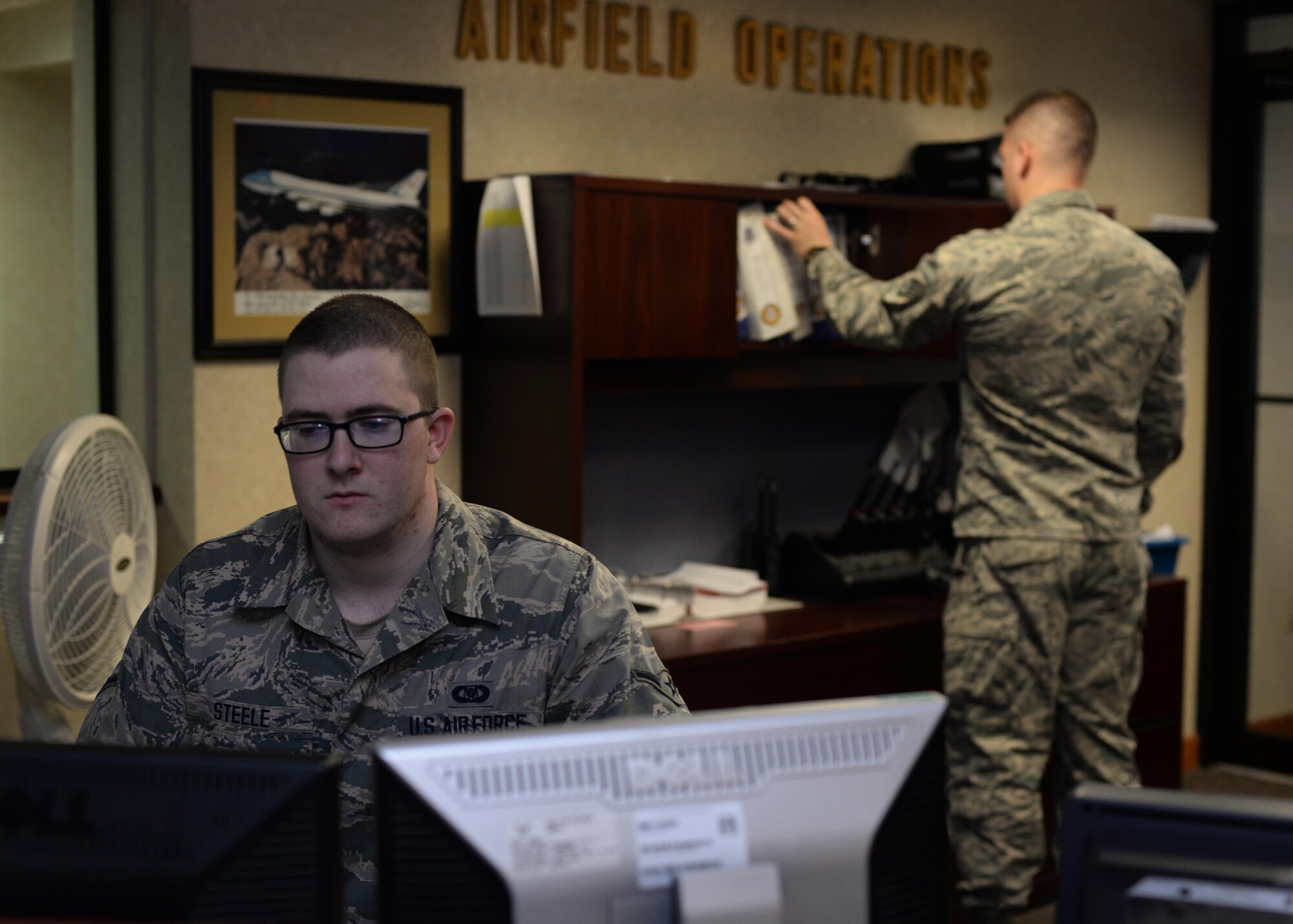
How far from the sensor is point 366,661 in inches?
63.7

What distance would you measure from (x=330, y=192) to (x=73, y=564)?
44.4 inches

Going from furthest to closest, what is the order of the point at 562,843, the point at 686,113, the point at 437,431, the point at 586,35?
the point at 686,113
the point at 586,35
the point at 437,431
the point at 562,843

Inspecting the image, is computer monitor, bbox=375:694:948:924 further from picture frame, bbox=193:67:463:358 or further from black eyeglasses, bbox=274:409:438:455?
picture frame, bbox=193:67:463:358

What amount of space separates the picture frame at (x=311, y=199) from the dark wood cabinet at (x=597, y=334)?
0.39 ft

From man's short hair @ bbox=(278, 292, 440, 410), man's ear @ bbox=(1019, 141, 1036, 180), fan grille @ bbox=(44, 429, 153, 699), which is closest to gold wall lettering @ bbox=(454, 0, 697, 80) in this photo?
man's ear @ bbox=(1019, 141, 1036, 180)

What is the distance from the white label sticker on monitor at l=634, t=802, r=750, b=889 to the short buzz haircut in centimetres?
258

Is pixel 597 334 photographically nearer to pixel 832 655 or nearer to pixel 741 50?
pixel 832 655

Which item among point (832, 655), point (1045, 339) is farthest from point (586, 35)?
point (832, 655)

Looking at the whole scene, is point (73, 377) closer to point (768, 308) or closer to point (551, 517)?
point (551, 517)

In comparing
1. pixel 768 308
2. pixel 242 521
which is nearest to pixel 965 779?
pixel 768 308

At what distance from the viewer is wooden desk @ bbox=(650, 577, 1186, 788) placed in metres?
3.05

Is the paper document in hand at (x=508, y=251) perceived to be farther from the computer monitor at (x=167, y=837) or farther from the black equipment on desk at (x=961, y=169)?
the computer monitor at (x=167, y=837)

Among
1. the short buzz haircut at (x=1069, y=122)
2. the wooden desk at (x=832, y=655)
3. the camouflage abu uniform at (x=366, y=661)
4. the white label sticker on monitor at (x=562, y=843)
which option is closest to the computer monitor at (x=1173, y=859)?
the white label sticker on monitor at (x=562, y=843)

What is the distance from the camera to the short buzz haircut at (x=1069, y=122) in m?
3.15
